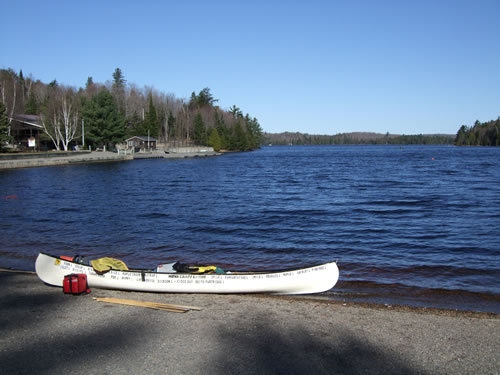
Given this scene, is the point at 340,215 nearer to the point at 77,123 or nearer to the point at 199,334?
the point at 199,334

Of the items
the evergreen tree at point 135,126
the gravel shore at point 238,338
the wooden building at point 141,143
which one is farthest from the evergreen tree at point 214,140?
the gravel shore at point 238,338

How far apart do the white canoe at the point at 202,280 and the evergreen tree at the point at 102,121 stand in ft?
277

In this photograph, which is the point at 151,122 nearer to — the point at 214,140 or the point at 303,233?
the point at 214,140

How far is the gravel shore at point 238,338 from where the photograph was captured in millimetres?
6602

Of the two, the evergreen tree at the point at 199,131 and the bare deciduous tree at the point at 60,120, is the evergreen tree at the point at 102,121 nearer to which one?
the bare deciduous tree at the point at 60,120

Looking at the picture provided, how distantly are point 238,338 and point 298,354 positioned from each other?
115 centimetres

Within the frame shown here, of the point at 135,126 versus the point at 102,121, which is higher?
the point at 135,126

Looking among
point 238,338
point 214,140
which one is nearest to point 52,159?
point 238,338

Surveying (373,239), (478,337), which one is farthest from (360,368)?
(373,239)

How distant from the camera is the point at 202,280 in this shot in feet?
33.7

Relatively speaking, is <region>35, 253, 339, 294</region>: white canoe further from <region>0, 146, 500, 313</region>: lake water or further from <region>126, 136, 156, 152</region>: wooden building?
<region>126, 136, 156, 152</region>: wooden building

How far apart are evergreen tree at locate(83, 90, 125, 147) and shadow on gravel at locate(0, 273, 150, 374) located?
85725 mm

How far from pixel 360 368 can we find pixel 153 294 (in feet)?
18.1

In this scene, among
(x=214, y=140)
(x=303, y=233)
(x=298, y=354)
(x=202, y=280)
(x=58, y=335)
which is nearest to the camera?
(x=298, y=354)
